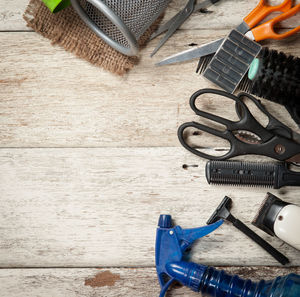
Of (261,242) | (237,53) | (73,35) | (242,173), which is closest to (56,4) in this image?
(73,35)

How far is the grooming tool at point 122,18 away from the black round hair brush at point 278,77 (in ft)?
0.62

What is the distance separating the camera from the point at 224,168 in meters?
0.72

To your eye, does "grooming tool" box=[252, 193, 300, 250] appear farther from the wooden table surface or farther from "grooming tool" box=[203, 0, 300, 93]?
"grooming tool" box=[203, 0, 300, 93]

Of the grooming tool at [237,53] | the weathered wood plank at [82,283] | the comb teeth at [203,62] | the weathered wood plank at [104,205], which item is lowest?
the weathered wood plank at [82,283]

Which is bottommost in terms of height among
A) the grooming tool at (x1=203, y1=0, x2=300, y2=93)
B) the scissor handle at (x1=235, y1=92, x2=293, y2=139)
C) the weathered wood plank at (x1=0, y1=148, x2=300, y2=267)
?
the weathered wood plank at (x1=0, y1=148, x2=300, y2=267)

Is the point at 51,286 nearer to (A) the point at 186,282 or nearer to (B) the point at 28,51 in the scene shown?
(A) the point at 186,282

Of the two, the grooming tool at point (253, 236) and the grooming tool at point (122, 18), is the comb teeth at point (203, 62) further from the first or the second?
the grooming tool at point (253, 236)

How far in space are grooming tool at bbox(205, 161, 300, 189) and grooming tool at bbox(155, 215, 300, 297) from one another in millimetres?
74

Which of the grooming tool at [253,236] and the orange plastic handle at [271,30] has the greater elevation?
the orange plastic handle at [271,30]

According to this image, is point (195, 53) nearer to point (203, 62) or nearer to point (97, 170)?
point (203, 62)

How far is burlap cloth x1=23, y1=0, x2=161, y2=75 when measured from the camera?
75 cm

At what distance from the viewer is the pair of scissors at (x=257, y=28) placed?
0.71 meters

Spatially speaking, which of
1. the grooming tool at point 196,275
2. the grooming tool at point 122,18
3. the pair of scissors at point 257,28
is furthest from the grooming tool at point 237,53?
the grooming tool at point 196,275

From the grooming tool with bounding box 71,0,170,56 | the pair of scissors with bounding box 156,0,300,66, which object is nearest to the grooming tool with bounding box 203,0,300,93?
the pair of scissors with bounding box 156,0,300,66
